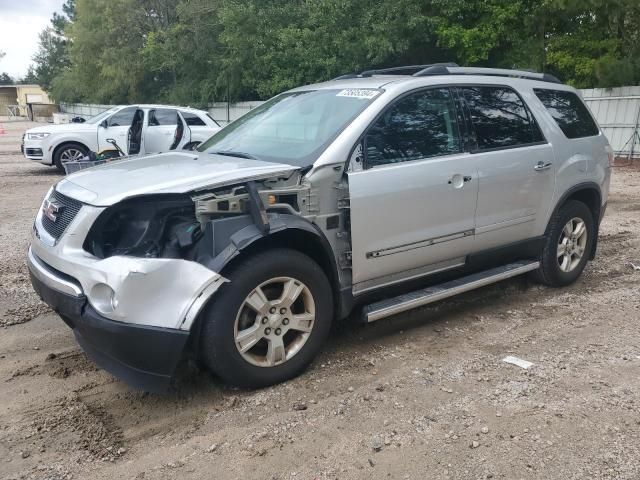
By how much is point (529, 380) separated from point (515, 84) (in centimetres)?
261

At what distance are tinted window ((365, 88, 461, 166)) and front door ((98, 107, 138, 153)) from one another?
34.3 ft

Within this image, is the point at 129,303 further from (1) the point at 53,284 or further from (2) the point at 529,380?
(2) the point at 529,380

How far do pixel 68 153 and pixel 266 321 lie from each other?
11652 millimetres

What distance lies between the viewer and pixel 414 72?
445 cm

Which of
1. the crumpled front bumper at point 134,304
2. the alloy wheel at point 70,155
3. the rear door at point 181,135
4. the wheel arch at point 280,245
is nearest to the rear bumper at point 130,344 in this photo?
the crumpled front bumper at point 134,304

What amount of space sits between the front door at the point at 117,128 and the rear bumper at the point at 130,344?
10812 mm

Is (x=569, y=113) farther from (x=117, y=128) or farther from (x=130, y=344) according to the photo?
(x=117, y=128)

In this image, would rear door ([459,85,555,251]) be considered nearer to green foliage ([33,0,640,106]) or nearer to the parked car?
the parked car

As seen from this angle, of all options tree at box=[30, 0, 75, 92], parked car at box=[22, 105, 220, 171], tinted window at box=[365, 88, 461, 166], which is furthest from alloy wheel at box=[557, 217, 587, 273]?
tree at box=[30, 0, 75, 92]

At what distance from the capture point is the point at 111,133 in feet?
43.2

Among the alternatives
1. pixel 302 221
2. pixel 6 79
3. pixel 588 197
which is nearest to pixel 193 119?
pixel 588 197

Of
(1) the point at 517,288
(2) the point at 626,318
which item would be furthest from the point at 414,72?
(2) the point at 626,318

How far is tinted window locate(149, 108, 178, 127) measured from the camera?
41.7ft

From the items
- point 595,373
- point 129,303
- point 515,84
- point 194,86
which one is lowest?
point 595,373
